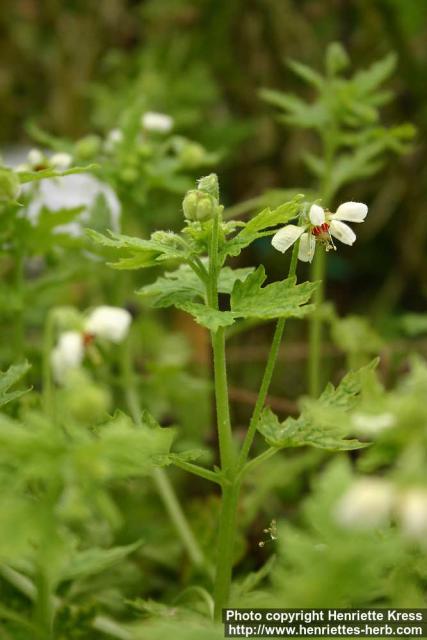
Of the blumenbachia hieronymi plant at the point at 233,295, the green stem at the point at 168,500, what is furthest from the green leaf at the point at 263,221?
the green stem at the point at 168,500

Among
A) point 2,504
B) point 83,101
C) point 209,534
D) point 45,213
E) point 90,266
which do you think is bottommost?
point 2,504

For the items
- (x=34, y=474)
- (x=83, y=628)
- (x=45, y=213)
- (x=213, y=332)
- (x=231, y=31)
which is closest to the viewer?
(x=34, y=474)

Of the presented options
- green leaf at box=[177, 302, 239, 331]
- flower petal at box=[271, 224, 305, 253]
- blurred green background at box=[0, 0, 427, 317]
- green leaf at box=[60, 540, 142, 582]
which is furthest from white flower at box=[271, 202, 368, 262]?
blurred green background at box=[0, 0, 427, 317]

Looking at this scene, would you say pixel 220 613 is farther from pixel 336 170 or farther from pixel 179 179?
pixel 336 170

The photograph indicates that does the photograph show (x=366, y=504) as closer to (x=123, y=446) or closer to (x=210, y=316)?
(x=123, y=446)

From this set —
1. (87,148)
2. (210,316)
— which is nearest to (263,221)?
(210,316)

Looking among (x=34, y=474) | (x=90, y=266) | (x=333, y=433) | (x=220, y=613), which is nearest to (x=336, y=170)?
(x=90, y=266)

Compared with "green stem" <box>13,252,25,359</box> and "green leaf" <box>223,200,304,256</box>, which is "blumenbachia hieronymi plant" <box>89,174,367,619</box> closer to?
"green leaf" <box>223,200,304,256</box>
